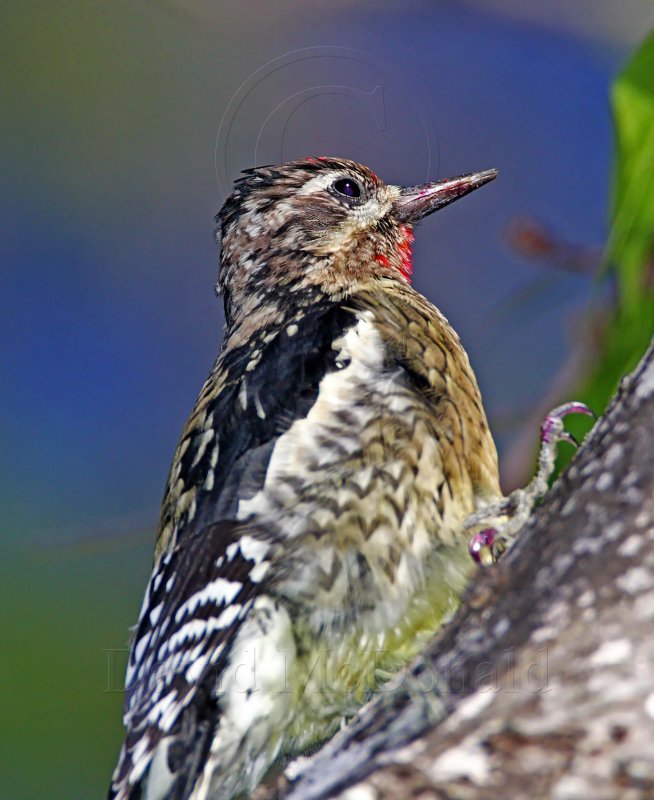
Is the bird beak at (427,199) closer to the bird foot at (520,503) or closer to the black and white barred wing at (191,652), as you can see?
the bird foot at (520,503)

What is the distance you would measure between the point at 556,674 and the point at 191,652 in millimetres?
902

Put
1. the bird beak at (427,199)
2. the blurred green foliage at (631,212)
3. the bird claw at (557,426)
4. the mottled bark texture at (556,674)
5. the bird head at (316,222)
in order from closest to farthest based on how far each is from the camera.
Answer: the mottled bark texture at (556,674), the blurred green foliage at (631,212), the bird claw at (557,426), the bird head at (316,222), the bird beak at (427,199)

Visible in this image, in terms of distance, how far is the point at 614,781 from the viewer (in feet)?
3.36

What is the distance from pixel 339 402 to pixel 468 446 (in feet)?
0.93

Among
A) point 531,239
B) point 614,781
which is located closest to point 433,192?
point 531,239

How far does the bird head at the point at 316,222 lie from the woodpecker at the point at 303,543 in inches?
15.2

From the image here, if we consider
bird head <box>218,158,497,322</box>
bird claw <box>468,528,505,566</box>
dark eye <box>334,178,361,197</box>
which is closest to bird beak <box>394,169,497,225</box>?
bird head <box>218,158,497,322</box>

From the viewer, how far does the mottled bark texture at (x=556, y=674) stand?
3.43ft

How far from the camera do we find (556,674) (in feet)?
3.56

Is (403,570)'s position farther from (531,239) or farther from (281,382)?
(531,239)

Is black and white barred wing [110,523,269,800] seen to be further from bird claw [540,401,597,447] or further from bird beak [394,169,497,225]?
bird beak [394,169,497,225]

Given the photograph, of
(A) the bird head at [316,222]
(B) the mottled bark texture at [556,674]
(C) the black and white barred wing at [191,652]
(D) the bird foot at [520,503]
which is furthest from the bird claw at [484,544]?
(A) the bird head at [316,222]

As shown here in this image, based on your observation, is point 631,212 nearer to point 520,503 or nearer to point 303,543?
point 520,503

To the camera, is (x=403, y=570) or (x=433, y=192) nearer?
(x=403, y=570)
